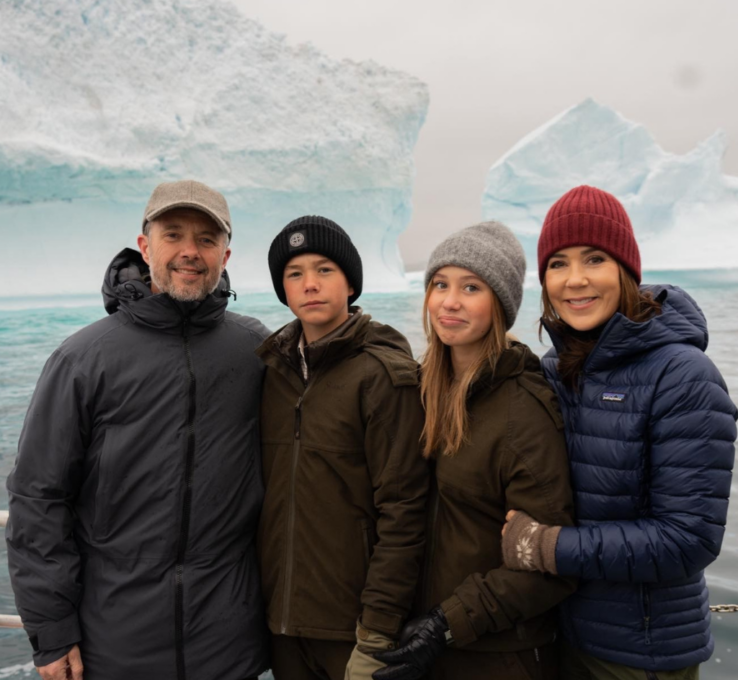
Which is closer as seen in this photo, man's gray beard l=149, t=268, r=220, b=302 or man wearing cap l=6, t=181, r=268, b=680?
man wearing cap l=6, t=181, r=268, b=680

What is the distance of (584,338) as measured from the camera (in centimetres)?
124

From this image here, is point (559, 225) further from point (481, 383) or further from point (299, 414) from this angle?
point (299, 414)

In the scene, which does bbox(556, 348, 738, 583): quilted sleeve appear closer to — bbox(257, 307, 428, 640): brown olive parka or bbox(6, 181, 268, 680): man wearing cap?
bbox(257, 307, 428, 640): brown olive parka

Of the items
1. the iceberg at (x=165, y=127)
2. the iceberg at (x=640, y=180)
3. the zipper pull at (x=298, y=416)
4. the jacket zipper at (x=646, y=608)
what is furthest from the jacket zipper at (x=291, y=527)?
the iceberg at (x=640, y=180)

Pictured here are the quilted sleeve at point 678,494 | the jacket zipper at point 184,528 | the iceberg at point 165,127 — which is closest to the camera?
the quilted sleeve at point 678,494

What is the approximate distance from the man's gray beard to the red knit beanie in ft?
2.49

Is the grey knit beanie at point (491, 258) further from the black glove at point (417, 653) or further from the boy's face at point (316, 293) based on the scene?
the black glove at point (417, 653)

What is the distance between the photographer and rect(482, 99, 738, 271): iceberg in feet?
61.8

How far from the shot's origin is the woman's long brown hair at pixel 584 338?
46.4 inches

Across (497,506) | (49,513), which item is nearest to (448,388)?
(497,506)

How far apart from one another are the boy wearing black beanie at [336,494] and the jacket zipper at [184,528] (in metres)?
0.17

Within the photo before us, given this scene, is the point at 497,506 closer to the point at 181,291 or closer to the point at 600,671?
the point at 600,671

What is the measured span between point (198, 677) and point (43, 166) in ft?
41.9

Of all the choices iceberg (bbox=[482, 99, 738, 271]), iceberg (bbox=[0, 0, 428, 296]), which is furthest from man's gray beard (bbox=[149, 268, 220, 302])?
iceberg (bbox=[482, 99, 738, 271])
